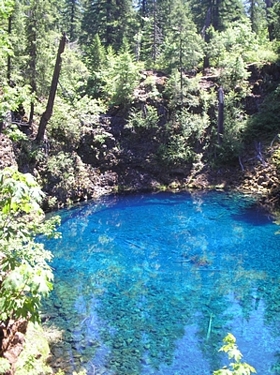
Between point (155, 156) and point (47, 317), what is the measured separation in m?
16.6

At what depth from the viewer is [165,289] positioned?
11.8 meters

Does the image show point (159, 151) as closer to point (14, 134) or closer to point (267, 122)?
point (267, 122)

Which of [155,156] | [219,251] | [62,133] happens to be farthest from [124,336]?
[155,156]

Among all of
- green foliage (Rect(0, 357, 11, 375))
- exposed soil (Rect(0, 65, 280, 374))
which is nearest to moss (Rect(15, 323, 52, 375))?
green foliage (Rect(0, 357, 11, 375))

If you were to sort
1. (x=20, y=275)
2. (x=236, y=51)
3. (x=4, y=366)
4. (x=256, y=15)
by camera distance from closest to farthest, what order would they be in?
(x=20, y=275), (x=4, y=366), (x=236, y=51), (x=256, y=15)

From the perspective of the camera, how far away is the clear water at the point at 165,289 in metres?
8.48

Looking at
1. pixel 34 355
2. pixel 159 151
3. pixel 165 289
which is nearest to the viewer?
pixel 34 355

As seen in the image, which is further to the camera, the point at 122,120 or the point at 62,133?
the point at 122,120

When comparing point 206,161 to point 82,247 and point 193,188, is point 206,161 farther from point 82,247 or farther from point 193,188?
point 82,247

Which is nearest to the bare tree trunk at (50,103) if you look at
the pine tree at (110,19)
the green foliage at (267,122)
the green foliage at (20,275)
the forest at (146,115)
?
the forest at (146,115)

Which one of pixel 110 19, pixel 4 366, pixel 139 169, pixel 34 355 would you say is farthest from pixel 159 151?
pixel 4 366

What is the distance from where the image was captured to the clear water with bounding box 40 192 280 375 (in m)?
8.48

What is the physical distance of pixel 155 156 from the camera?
25.4 meters

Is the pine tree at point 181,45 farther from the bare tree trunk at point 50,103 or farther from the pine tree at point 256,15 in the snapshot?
the pine tree at point 256,15
